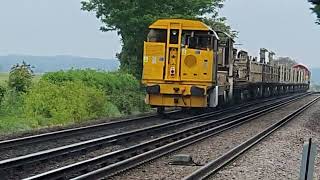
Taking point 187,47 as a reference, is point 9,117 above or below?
below

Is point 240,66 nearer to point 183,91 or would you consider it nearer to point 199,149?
point 183,91

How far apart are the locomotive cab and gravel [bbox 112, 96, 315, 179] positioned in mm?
2466

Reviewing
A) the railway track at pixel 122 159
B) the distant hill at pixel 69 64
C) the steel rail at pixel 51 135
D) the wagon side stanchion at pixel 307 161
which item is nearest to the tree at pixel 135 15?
the distant hill at pixel 69 64

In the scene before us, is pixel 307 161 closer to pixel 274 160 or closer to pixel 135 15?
pixel 274 160

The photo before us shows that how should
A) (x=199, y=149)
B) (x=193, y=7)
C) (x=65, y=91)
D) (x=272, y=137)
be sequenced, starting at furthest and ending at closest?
1. (x=193, y=7)
2. (x=65, y=91)
3. (x=272, y=137)
4. (x=199, y=149)

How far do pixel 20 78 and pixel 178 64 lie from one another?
637cm

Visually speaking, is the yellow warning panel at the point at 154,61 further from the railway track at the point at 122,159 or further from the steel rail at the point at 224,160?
the steel rail at the point at 224,160

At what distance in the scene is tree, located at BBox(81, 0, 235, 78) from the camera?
31516 millimetres

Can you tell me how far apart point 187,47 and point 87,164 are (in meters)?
12.8

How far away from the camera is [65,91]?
22.0 meters

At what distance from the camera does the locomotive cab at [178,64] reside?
22.5 metres

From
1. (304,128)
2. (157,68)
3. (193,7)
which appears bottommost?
(304,128)

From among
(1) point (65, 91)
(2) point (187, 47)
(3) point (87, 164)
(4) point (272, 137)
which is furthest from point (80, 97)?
(3) point (87, 164)

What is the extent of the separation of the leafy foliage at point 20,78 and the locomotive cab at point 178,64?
483cm
